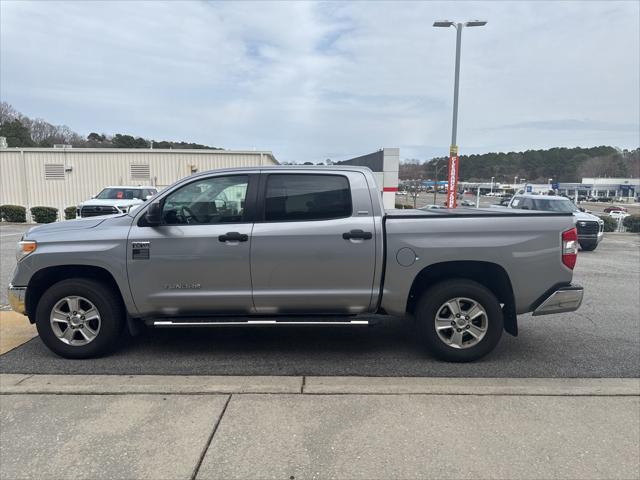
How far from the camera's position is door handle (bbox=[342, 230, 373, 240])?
13.5 feet

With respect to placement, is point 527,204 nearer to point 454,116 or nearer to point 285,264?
point 454,116

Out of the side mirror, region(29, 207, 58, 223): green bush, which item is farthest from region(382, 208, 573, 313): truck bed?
region(29, 207, 58, 223): green bush

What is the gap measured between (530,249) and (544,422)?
5.07ft

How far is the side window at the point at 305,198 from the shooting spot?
4.27 metres

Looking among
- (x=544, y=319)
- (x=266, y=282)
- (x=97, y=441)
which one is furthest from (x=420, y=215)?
(x=97, y=441)

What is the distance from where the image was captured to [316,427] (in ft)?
10.4

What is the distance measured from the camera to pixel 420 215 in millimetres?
4316

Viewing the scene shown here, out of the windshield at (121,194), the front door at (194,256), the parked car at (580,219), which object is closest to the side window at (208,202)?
the front door at (194,256)

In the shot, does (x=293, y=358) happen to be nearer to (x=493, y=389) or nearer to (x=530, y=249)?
(x=493, y=389)

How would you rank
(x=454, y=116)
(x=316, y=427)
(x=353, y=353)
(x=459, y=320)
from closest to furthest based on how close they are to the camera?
(x=316, y=427)
(x=459, y=320)
(x=353, y=353)
(x=454, y=116)

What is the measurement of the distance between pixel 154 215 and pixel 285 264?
1295 mm

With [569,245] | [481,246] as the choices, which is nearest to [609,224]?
[569,245]

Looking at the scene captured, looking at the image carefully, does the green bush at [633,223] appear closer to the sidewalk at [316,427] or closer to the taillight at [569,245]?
→ the taillight at [569,245]

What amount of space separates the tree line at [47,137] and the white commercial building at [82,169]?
23.1m
